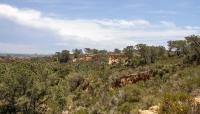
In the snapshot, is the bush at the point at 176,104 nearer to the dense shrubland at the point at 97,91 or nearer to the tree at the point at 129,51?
the dense shrubland at the point at 97,91

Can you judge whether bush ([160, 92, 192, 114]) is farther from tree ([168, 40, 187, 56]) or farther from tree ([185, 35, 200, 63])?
tree ([168, 40, 187, 56])

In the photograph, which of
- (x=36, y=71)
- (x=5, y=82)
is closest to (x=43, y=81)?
(x=36, y=71)

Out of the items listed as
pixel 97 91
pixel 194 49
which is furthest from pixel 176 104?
pixel 194 49

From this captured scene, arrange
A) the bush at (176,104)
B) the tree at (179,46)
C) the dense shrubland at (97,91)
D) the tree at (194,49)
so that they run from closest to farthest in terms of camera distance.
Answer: the bush at (176,104) → the dense shrubland at (97,91) → the tree at (194,49) → the tree at (179,46)

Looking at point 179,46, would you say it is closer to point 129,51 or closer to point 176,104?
point 129,51

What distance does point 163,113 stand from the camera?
13305mm

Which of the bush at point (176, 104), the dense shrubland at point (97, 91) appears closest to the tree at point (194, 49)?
the dense shrubland at point (97, 91)

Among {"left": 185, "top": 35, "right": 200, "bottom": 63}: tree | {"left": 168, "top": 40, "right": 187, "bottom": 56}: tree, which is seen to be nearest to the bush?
{"left": 185, "top": 35, "right": 200, "bottom": 63}: tree

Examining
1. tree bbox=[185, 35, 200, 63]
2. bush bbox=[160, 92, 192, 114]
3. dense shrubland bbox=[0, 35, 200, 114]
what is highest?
tree bbox=[185, 35, 200, 63]

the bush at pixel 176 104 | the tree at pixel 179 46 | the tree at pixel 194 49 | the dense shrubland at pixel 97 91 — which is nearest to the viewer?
the bush at pixel 176 104

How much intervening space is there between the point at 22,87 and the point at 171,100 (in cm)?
3174

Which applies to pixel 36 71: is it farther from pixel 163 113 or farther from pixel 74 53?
pixel 74 53

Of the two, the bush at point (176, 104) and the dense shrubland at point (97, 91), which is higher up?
the bush at point (176, 104)

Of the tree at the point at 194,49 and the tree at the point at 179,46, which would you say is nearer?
the tree at the point at 194,49
